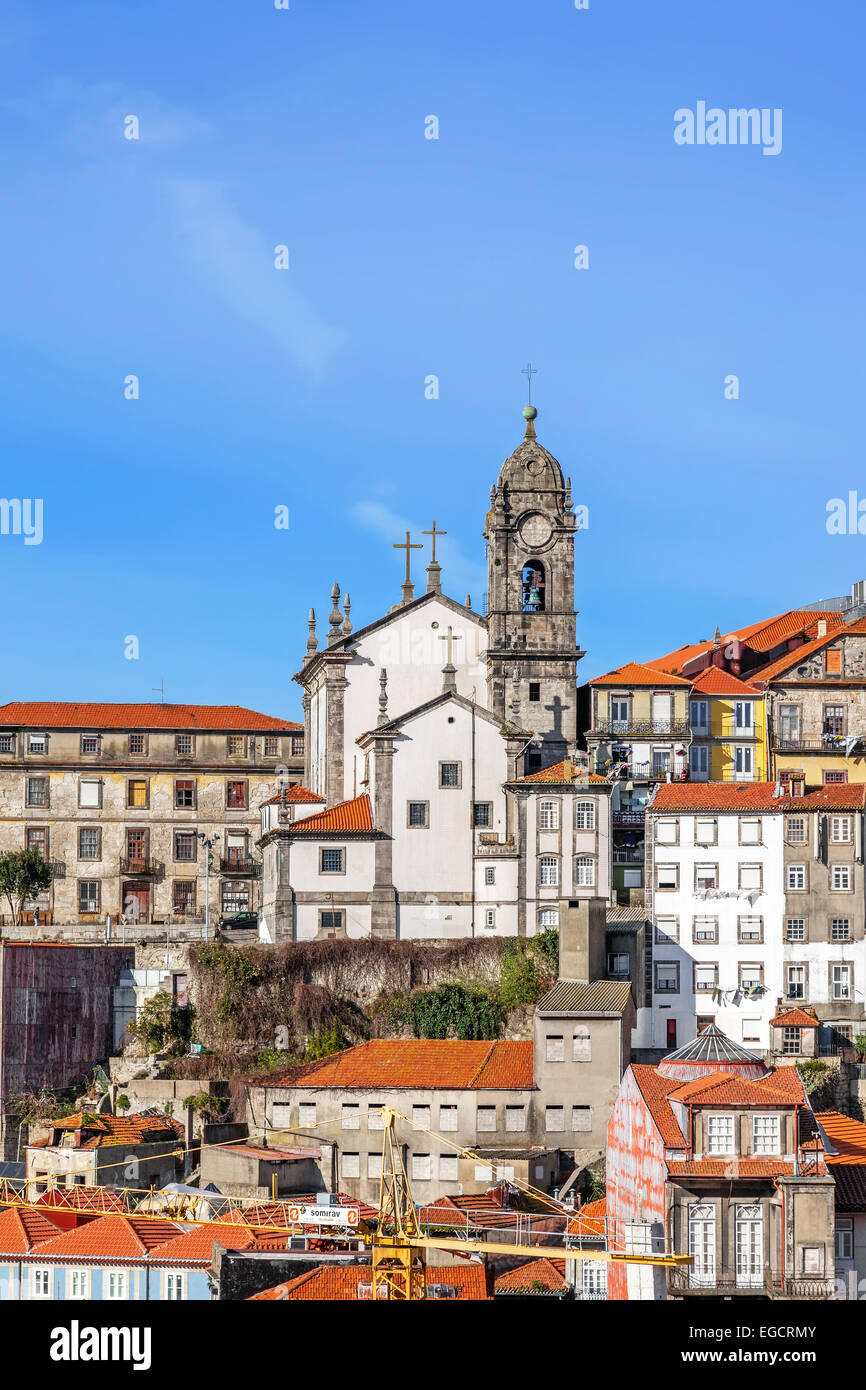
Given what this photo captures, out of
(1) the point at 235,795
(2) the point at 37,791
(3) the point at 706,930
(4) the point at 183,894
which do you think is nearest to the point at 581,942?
(3) the point at 706,930

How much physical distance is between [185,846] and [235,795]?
4.05 meters

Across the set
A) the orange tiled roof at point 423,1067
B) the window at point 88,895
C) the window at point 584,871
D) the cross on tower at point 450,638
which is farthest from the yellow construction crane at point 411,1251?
the window at point 88,895

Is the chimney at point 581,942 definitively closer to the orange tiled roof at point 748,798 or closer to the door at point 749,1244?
the orange tiled roof at point 748,798

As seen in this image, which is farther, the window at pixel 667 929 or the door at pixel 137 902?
the door at pixel 137 902

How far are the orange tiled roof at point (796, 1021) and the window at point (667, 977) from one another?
4.20 metres

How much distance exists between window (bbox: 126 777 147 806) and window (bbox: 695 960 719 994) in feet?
113

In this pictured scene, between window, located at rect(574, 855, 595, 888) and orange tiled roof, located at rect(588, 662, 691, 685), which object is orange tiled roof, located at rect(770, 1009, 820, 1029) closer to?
window, located at rect(574, 855, 595, 888)

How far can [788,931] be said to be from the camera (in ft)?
248

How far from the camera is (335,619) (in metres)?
85.4

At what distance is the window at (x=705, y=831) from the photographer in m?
Answer: 77.4

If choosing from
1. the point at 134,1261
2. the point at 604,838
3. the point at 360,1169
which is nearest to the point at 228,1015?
the point at 360,1169

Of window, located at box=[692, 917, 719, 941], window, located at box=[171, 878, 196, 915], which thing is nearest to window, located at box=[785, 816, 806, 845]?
window, located at box=[692, 917, 719, 941]
